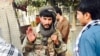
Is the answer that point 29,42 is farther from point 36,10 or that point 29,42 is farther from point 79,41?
point 79,41

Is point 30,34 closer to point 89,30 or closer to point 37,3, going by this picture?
point 37,3

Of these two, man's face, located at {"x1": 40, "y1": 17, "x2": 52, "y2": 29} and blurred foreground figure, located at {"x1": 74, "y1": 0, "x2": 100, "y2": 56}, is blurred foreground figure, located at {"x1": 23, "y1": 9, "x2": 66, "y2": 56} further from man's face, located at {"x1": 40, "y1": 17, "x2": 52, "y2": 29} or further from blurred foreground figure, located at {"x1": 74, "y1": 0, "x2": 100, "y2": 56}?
blurred foreground figure, located at {"x1": 74, "y1": 0, "x2": 100, "y2": 56}

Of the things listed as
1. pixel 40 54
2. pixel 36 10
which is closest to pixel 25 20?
pixel 36 10

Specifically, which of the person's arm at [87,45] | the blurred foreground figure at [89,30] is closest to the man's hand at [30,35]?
the blurred foreground figure at [89,30]

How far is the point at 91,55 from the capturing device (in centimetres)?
285

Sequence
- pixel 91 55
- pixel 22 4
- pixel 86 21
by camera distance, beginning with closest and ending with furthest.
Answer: pixel 91 55
pixel 86 21
pixel 22 4

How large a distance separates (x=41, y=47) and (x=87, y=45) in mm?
2359

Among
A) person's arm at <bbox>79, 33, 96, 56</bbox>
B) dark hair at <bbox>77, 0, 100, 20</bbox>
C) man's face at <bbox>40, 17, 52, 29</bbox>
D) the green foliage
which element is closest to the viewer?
person's arm at <bbox>79, 33, 96, 56</bbox>

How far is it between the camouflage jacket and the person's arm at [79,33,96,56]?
2.28m

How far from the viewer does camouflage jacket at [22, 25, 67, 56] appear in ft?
17.0

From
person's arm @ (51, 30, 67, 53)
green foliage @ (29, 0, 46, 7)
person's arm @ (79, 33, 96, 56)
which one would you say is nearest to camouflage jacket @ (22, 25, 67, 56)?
person's arm @ (51, 30, 67, 53)

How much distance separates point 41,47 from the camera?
204 inches

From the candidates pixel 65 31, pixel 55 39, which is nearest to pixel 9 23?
pixel 55 39

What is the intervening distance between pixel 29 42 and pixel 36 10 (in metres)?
0.47
